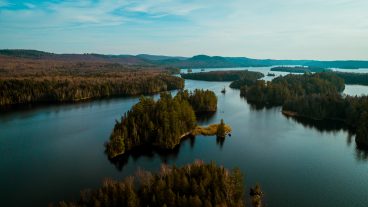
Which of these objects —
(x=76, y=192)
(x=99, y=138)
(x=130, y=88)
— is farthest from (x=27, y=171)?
(x=130, y=88)

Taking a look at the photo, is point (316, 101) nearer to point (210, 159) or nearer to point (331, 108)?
point (331, 108)

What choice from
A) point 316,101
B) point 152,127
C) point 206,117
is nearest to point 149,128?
point 152,127

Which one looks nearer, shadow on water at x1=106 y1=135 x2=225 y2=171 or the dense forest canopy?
shadow on water at x1=106 y1=135 x2=225 y2=171

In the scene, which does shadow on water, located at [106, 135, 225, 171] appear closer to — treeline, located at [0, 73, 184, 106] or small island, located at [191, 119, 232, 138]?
small island, located at [191, 119, 232, 138]

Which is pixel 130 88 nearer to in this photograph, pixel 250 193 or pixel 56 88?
pixel 56 88

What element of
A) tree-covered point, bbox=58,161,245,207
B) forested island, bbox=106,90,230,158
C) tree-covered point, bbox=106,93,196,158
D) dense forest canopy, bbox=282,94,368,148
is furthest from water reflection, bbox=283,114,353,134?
tree-covered point, bbox=58,161,245,207

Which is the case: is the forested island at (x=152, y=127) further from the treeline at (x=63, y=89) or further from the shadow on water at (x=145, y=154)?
the treeline at (x=63, y=89)

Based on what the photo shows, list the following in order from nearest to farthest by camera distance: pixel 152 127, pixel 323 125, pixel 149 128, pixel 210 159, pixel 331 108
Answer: pixel 210 159
pixel 152 127
pixel 149 128
pixel 323 125
pixel 331 108
